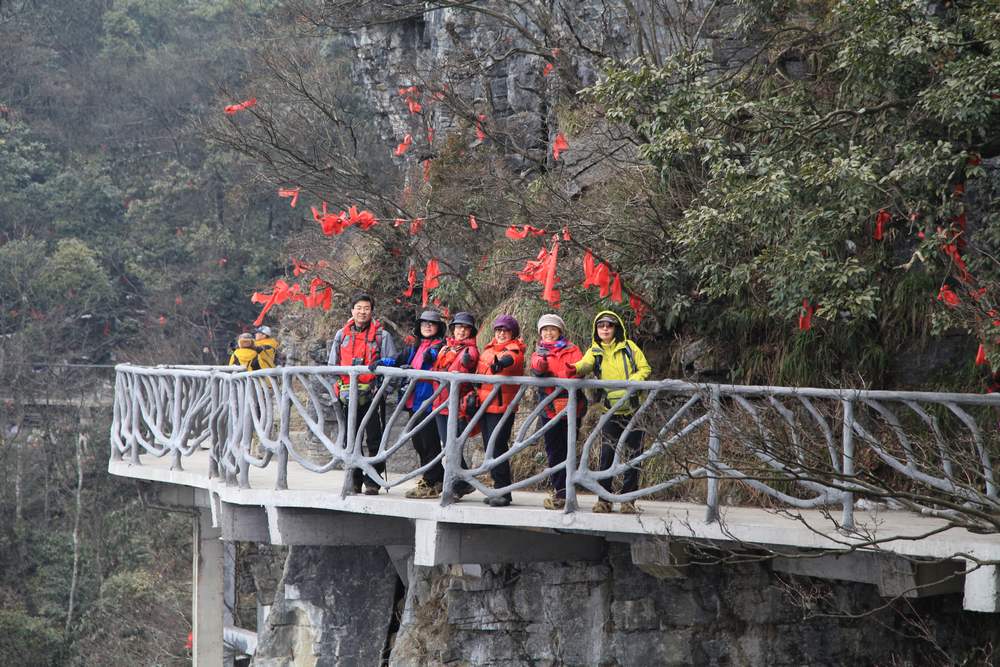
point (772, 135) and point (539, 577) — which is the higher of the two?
point (772, 135)

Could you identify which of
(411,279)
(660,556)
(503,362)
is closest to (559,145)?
(411,279)

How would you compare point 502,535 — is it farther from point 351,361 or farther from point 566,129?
point 566,129

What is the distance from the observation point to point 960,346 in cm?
921

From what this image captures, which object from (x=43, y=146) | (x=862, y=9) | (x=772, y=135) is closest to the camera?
(x=862, y=9)

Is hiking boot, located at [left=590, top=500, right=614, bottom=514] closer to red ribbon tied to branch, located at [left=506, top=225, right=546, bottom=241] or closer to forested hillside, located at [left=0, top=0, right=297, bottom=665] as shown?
red ribbon tied to branch, located at [left=506, top=225, right=546, bottom=241]

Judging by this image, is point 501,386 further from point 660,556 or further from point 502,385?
point 660,556

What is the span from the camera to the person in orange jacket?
320 inches

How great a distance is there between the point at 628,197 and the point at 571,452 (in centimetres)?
374

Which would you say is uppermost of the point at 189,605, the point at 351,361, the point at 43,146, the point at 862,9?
the point at 43,146

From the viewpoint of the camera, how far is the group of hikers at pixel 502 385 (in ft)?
26.3

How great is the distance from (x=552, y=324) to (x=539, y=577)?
92.0 inches

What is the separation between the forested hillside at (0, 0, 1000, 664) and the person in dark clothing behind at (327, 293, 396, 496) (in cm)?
130

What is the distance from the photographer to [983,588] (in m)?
6.29

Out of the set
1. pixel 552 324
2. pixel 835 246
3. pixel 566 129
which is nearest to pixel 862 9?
pixel 835 246
